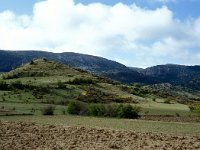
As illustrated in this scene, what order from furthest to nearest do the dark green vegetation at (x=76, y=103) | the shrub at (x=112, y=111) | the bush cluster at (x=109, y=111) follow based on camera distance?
the shrub at (x=112, y=111) < the bush cluster at (x=109, y=111) < the dark green vegetation at (x=76, y=103)

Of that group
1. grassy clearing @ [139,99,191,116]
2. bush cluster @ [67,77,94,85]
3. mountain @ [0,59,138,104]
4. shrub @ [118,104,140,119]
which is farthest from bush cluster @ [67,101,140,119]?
bush cluster @ [67,77,94,85]

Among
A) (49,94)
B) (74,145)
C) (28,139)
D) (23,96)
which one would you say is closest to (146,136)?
(74,145)

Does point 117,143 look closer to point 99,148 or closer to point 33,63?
point 99,148

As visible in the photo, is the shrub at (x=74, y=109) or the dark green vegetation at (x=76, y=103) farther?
the shrub at (x=74, y=109)

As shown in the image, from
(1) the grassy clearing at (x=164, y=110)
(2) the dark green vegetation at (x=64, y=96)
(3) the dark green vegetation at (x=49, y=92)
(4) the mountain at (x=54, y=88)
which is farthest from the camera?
(4) the mountain at (x=54, y=88)

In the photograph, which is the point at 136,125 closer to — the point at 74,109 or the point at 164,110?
the point at 74,109

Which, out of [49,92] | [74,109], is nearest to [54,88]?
[49,92]

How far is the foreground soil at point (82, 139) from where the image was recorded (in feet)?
129

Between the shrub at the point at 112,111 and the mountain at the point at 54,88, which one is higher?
the mountain at the point at 54,88

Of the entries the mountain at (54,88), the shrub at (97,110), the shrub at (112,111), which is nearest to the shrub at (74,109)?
the shrub at (97,110)

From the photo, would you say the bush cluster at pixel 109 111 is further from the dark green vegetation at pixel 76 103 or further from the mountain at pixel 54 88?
the mountain at pixel 54 88

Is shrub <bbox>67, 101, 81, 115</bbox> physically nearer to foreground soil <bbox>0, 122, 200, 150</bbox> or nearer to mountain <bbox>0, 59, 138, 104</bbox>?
mountain <bbox>0, 59, 138, 104</bbox>

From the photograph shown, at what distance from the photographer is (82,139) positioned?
42.7 meters

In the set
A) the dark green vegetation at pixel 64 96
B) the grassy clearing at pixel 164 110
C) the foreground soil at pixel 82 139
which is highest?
the dark green vegetation at pixel 64 96
